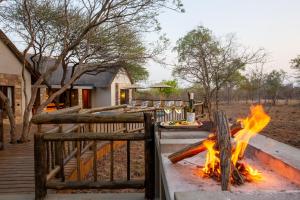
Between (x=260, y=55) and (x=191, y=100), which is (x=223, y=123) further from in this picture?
(x=260, y=55)

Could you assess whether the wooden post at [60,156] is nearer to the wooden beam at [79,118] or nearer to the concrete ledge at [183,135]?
the wooden beam at [79,118]

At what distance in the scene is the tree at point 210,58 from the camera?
22.9 meters

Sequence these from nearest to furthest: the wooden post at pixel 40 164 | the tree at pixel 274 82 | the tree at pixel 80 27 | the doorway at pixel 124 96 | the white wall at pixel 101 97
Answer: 1. the wooden post at pixel 40 164
2. the tree at pixel 80 27
3. the white wall at pixel 101 97
4. the doorway at pixel 124 96
5. the tree at pixel 274 82

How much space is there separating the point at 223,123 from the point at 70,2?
10.5 metres

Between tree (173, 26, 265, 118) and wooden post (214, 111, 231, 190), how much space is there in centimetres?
2006

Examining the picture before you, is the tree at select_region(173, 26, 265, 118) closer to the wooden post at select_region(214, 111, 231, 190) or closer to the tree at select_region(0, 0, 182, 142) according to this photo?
the tree at select_region(0, 0, 182, 142)

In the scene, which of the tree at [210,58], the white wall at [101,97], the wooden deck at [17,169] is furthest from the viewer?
the white wall at [101,97]

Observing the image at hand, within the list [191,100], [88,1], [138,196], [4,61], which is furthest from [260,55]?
[138,196]

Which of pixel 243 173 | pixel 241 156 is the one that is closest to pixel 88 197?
pixel 241 156

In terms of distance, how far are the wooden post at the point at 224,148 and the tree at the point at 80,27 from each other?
25.7 ft

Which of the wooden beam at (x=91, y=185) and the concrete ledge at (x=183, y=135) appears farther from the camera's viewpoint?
the concrete ledge at (x=183, y=135)

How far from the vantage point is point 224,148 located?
2.44 m

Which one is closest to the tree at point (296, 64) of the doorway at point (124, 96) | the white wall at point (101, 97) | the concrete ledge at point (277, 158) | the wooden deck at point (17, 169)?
the doorway at point (124, 96)

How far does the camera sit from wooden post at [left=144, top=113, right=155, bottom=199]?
4.07 m
